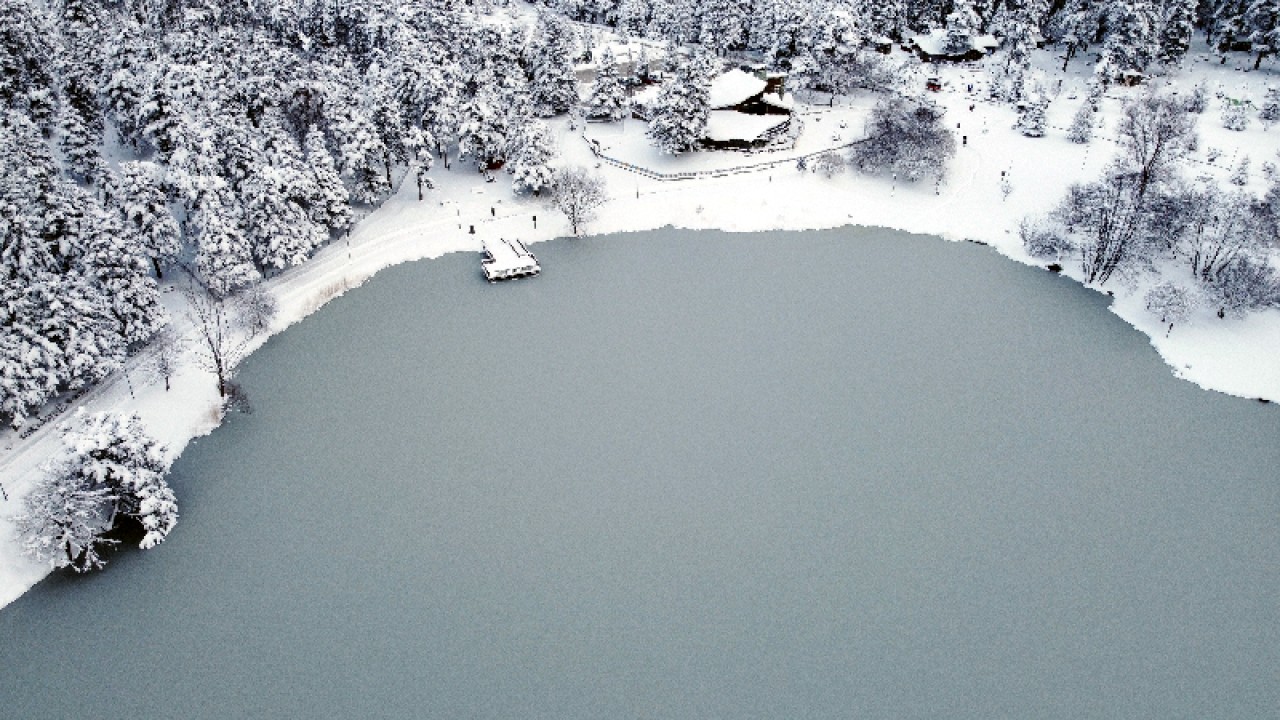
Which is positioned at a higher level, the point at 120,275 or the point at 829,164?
the point at 120,275

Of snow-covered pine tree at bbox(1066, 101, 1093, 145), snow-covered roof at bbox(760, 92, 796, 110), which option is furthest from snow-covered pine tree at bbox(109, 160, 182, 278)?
snow-covered pine tree at bbox(1066, 101, 1093, 145)

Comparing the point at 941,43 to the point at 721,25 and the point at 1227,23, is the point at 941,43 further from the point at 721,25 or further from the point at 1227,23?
the point at 1227,23

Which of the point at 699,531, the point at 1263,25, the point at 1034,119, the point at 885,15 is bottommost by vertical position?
the point at 699,531

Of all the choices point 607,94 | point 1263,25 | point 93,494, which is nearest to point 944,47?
point 1263,25

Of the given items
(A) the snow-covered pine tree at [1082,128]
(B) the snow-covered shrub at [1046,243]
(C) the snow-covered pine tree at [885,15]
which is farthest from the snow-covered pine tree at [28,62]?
(A) the snow-covered pine tree at [1082,128]

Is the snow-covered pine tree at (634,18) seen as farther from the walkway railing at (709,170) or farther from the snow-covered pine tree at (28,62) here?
the snow-covered pine tree at (28,62)
